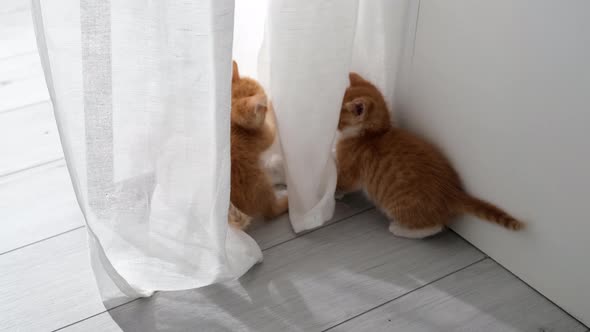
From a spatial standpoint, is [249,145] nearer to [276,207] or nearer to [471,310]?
[276,207]

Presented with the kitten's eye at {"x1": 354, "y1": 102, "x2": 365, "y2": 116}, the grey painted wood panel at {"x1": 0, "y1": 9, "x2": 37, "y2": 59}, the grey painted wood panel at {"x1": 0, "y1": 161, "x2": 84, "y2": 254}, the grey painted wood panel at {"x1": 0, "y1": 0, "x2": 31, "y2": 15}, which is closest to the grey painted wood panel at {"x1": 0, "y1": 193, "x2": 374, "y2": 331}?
the grey painted wood panel at {"x1": 0, "y1": 161, "x2": 84, "y2": 254}

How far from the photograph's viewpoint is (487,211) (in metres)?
1.02

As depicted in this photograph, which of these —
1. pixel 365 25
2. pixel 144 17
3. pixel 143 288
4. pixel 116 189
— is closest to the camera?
pixel 144 17

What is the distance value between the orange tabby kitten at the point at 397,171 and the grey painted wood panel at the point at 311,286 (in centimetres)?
5

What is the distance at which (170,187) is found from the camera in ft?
2.97

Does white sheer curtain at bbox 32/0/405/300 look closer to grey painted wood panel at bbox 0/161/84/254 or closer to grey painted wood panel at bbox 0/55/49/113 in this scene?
grey painted wood panel at bbox 0/161/84/254

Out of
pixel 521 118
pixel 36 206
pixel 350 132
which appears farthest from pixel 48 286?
pixel 521 118

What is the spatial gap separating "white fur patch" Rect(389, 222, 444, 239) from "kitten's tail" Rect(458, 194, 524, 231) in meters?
0.07

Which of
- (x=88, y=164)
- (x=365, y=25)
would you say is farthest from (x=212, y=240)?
(x=365, y=25)

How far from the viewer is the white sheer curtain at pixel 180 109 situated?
761mm

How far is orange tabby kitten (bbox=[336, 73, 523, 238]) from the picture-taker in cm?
106

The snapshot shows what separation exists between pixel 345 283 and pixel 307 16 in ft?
1.52

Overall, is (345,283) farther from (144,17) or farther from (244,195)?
(144,17)

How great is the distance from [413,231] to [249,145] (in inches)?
13.8
